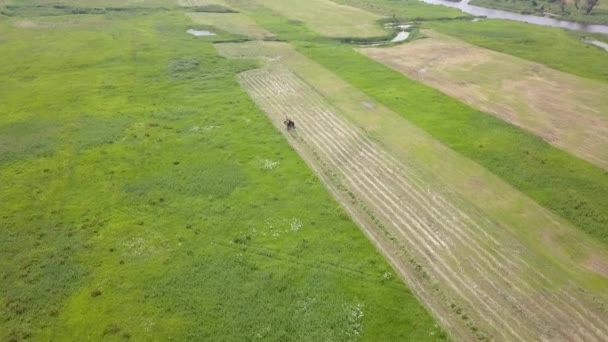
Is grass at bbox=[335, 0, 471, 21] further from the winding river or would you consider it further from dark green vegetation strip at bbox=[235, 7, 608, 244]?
dark green vegetation strip at bbox=[235, 7, 608, 244]

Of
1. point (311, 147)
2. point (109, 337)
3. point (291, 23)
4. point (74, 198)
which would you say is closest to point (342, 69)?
point (311, 147)

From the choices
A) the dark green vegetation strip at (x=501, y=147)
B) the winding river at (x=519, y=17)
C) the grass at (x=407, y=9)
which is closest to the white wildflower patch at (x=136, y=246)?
the dark green vegetation strip at (x=501, y=147)

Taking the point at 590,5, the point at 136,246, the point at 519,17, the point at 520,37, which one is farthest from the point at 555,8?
the point at 136,246

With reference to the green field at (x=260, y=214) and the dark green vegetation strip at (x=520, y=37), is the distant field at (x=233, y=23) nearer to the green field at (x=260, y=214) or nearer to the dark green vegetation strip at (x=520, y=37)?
the green field at (x=260, y=214)

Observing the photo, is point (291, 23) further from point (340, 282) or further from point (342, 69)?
point (340, 282)

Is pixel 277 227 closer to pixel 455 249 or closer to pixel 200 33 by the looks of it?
pixel 455 249
